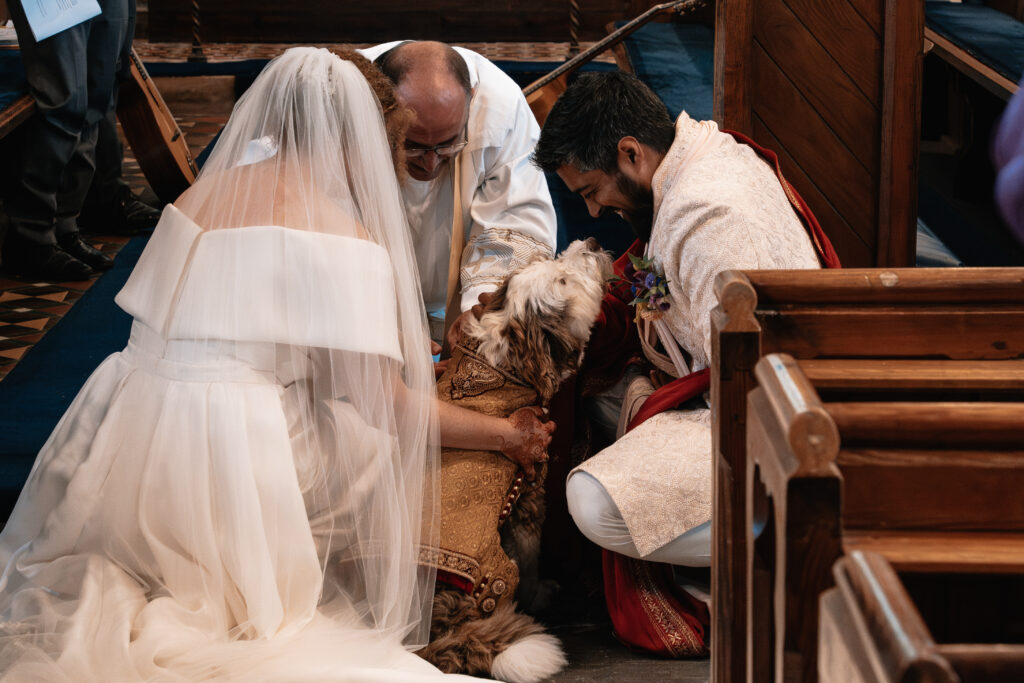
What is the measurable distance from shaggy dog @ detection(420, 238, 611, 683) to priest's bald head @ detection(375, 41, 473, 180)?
2.01ft

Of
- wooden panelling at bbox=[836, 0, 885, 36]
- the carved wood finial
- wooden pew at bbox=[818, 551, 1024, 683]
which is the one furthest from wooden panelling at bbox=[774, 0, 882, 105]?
wooden pew at bbox=[818, 551, 1024, 683]

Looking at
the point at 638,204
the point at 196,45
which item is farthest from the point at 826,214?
the point at 196,45

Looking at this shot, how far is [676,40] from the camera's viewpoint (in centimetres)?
666

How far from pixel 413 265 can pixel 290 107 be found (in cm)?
44

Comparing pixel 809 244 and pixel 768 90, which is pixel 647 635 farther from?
pixel 768 90

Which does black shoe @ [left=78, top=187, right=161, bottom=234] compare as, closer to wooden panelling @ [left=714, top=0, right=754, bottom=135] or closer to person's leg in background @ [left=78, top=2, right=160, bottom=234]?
person's leg in background @ [left=78, top=2, right=160, bottom=234]

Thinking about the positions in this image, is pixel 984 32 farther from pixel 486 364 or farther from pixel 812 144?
pixel 486 364

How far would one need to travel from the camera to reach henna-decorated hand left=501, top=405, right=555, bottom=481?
228 centimetres

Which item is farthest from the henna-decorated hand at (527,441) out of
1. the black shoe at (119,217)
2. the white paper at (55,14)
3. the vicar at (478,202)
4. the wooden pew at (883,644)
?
the black shoe at (119,217)

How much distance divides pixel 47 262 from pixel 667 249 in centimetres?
312

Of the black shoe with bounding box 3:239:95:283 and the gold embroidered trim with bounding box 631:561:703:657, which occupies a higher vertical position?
the black shoe with bounding box 3:239:95:283

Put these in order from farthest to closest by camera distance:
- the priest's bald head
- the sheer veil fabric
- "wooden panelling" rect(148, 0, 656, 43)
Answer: "wooden panelling" rect(148, 0, 656, 43) < the priest's bald head < the sheer veil fabric

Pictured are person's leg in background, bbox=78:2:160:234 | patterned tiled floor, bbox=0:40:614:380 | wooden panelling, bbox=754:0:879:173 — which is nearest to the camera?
wooden panelling, bbox=754:0:879:173

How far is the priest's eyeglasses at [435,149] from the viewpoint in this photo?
286 centimetres
